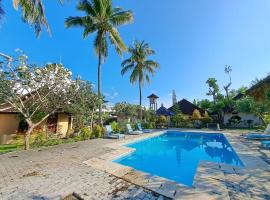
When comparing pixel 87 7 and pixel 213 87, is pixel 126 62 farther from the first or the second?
pixel 213 87

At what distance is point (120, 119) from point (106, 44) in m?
14.7

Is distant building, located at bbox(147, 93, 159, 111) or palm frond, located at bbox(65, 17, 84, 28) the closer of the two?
palm frond, located at bbox(65, 17, 84, 28)

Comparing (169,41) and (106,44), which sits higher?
(169,41)

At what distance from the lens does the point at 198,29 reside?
60.8 ft

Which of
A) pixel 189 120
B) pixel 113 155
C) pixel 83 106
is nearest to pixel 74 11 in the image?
pixel 83 106

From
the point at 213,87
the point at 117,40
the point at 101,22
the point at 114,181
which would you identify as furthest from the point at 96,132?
the point at 213,87

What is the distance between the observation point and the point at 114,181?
5773 millimetres

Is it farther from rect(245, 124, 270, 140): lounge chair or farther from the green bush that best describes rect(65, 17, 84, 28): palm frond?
rect(245, 124, 270, 140): lounge chair

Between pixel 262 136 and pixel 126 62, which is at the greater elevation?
pixel 126 62

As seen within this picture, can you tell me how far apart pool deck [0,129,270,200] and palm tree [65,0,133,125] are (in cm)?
999

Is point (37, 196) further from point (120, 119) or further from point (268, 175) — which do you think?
point (120, 119)

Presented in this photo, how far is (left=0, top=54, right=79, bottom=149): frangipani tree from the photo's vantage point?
30.8 feet

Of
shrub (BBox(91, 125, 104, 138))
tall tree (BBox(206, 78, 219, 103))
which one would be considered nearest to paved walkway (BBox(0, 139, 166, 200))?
shrub (BBox(91, 125, 104, 138))

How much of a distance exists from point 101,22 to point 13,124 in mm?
11813
